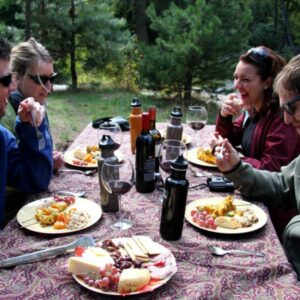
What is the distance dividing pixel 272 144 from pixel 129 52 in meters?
7.01

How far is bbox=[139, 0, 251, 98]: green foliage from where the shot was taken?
6691 millimetres

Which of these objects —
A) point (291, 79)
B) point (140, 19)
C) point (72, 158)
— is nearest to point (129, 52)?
point (140, 19)

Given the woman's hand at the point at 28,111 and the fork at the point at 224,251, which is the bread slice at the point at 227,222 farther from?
the woman's hand at the point at 28,111

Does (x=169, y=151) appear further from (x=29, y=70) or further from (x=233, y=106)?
(x=29, y=70)

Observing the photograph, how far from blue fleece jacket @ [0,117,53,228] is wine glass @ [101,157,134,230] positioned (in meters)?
0.47

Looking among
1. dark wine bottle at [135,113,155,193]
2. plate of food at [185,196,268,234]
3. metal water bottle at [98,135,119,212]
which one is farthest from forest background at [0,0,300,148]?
plate of food at [185,196,268,234]

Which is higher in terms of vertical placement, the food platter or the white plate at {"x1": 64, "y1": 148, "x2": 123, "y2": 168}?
the food platter

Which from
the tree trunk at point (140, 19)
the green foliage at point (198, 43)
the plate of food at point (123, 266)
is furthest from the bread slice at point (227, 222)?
the tree trunk at point (140, 19)

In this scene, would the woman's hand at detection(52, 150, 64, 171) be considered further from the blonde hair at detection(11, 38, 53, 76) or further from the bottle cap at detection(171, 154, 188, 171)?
the bottle cap at detection(171, 154, 188, 171)

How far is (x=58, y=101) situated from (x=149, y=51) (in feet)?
6.70

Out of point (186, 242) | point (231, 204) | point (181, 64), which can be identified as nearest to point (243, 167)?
point (231, 204)

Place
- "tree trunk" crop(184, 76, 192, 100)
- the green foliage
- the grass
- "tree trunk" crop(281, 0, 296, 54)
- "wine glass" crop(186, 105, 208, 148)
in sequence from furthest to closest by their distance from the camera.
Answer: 1. "tree trunk" crop(281, 0, 296, 54)
2. "tree trunk" crop(184, 76, 192, 100)
3. the green foliage
4. the grass
5. "wine glass" crop(186, 105, 208, 148)

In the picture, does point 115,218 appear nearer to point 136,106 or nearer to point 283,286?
point 283,286

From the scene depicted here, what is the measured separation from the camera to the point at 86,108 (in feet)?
23.9
